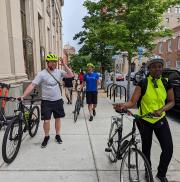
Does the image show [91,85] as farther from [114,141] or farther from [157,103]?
[157,103]

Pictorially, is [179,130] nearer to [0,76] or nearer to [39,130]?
[39,130]

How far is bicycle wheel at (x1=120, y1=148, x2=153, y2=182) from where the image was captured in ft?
11.1

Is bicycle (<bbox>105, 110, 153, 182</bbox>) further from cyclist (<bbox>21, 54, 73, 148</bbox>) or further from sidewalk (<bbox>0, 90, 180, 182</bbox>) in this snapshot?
cyclist (<bbox>21, 54, 73, 148</bbox>)

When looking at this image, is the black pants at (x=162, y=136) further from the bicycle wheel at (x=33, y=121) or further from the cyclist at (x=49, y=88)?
the bicycle wheel at (x=33, y=121)

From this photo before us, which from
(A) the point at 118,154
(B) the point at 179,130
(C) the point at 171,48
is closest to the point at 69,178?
(A) the point at 118,154

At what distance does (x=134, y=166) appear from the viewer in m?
3.52

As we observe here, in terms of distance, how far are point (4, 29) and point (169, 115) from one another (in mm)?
6362

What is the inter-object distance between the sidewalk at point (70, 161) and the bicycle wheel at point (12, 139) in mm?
121

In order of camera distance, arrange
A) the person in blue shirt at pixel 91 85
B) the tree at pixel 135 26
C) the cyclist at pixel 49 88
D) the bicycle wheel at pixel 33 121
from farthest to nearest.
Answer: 1. the tree at pixel 135 26
2. the person in blue shirt at pixel 91 85
3. the bicycle wheel at pixel 33 121
4. the cyclist at pixel 49 88

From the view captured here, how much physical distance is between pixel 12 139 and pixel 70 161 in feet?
3.54

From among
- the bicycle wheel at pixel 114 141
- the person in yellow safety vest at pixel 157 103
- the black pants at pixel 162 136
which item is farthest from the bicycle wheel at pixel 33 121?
the black pants at pixel 162 136

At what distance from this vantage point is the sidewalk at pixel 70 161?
420 centimetres

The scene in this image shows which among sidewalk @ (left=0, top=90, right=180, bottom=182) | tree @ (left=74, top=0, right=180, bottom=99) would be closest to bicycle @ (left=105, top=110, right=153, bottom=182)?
sidewalk @ (left=0, top=90, right=180, bottom=182)

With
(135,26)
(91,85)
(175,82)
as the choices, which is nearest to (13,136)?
(91,85)
